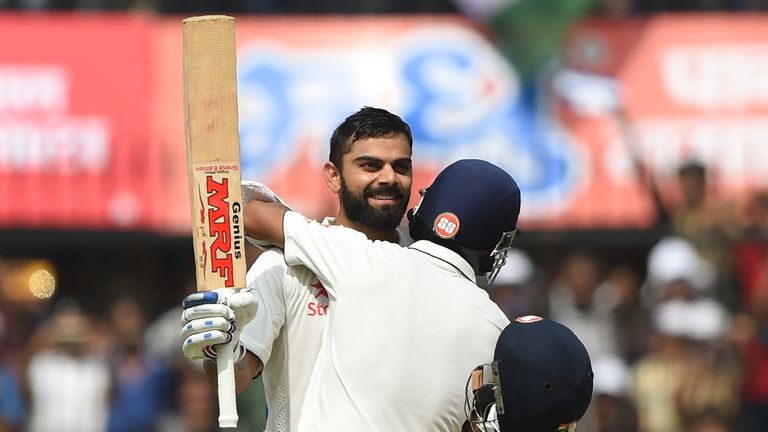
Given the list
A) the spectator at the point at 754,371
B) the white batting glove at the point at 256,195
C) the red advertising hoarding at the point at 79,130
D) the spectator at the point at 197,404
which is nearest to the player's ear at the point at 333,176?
the white batting glove at the point at 256,195

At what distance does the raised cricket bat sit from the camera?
5.37m

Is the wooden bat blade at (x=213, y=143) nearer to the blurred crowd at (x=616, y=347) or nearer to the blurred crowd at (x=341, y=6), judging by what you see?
the blurred crowd at (x=616, y=347)

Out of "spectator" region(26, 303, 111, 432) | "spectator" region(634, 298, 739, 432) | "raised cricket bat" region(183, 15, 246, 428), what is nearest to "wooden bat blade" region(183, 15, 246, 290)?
"raised cricket bat" region(183, 15, 246, 428)

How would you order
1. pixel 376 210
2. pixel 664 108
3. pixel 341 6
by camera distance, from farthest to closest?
pixel 341 6 < pixel 664 108 < pixel 376 210

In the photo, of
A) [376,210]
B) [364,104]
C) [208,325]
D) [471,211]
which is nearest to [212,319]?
[208,325]

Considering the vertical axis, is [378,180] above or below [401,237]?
above

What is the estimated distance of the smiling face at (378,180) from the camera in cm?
557

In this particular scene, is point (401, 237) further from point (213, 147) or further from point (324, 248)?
point (213, 147)

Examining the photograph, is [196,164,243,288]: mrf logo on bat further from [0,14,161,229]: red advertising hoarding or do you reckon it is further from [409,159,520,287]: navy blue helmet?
[0,14,161,229]: red advertising hoarding

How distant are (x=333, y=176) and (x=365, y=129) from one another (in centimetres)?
24

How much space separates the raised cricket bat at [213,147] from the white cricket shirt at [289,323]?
18cm

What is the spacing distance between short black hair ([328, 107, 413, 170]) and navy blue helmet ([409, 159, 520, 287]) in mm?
350

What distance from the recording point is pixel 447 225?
525cm

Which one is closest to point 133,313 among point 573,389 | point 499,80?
point 499,80
